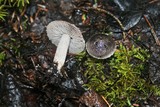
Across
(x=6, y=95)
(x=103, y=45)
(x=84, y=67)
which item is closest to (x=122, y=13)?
(x=103, y=45)

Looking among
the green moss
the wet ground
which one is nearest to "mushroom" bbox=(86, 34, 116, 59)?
the wet ground

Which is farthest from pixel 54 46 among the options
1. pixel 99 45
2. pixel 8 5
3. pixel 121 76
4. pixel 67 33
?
pixel 121 76

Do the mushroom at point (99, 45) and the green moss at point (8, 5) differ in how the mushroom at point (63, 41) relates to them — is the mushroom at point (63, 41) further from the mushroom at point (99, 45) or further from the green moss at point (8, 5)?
the green moss at point (8, 5)

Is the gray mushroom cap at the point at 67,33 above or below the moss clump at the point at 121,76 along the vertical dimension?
above

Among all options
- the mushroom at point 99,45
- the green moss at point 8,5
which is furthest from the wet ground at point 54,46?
the mushroom at point 99,45

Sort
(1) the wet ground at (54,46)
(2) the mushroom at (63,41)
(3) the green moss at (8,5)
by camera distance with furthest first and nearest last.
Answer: (3) the green moss at (8,5) < (2) the mushroom at (63,41) < (1) the wet ground at (54,46)

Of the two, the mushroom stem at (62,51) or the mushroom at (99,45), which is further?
the mushroom stem at (62,51)

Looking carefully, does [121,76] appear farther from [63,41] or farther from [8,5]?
[8,5]

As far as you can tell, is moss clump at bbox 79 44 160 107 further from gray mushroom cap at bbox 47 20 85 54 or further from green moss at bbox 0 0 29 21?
green moss at bbox 0 0 29 21
